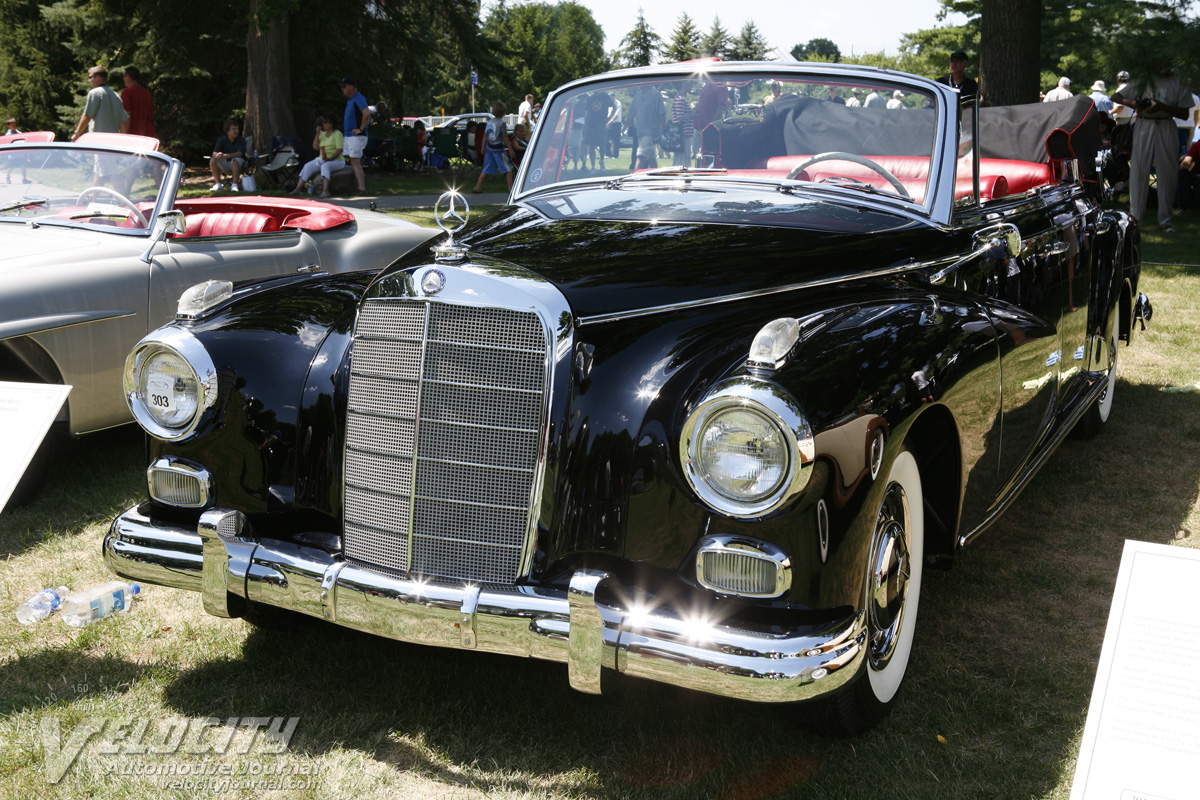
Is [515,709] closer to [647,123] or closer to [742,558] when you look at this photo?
[742,558]

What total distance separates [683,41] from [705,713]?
259 ft

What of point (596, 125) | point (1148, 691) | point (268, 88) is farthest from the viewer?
point (268, 88)

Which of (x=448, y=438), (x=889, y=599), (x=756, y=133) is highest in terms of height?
(x=756, y=133)

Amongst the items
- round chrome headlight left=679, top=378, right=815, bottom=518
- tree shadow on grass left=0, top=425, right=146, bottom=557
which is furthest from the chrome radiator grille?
tree shadow on grass left=0, top=425, right=146, bottom=557

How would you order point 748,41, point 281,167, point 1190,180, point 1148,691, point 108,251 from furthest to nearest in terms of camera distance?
point 748,41, point 281,167, point 1190,180, point 108,251, point 1148,691

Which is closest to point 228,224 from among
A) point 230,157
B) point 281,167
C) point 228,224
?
point 228,224

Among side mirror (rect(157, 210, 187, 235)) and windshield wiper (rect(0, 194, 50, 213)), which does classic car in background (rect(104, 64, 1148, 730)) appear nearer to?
side mirror (rect(157, 210, 187, 235))

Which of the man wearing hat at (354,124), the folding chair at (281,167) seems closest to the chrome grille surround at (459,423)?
the man wearing hat at (354,124)

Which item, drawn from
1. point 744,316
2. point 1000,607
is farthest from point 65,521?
point 1000,607

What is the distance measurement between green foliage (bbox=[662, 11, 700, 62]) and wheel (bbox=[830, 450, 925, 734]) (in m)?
76.0

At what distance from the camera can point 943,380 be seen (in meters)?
2.59

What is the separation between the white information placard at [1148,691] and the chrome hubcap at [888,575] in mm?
595

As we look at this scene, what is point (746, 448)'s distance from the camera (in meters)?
2.19

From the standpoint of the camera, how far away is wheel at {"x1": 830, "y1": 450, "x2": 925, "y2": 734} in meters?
2.47
